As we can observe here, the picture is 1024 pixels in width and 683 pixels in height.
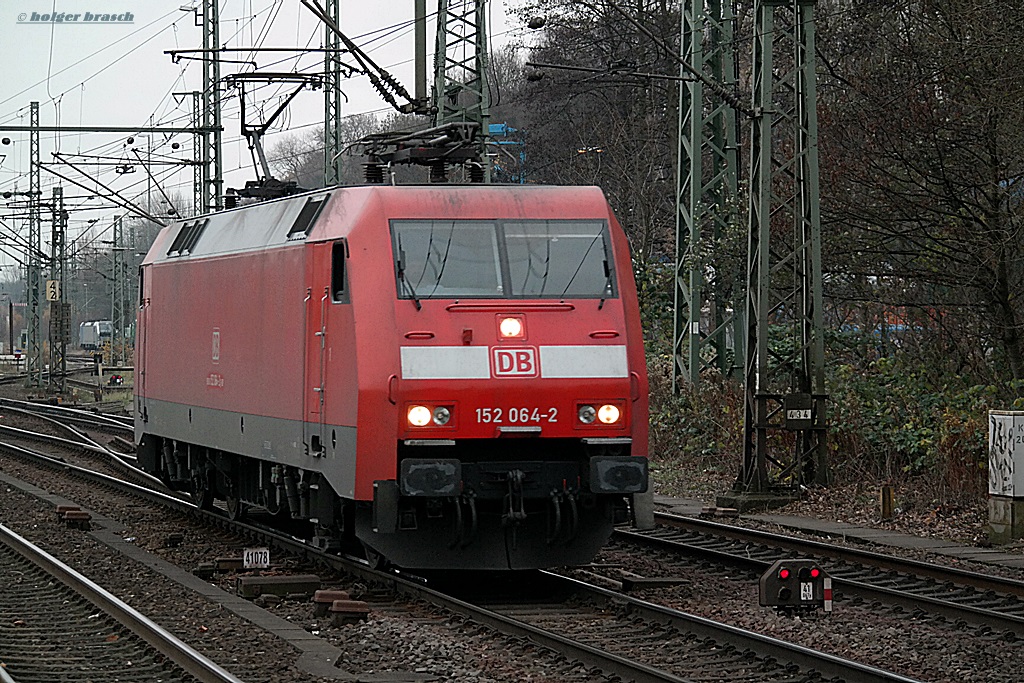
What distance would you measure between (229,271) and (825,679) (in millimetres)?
8322

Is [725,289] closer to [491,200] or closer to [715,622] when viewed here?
[491,200]

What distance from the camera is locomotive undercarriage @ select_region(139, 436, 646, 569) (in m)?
11.2

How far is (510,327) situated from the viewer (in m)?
11.6

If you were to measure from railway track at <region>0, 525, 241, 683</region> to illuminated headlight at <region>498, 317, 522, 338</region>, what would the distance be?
3.38 meters

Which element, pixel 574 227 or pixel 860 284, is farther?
pixel 860 284

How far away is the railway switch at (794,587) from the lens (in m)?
10.6

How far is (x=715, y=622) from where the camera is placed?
33.0 feet

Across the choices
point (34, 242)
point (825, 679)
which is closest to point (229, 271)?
point (825, 679)

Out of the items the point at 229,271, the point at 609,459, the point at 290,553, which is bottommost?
the point at 290,553

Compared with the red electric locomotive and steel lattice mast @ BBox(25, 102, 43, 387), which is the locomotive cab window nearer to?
the red electric locomotive

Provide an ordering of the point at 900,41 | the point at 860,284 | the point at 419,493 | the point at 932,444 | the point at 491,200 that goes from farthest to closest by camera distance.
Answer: the point at 860,284 → the point at 900,41 → the point at 932,444 → the point at 491,200 → the point at 419,493

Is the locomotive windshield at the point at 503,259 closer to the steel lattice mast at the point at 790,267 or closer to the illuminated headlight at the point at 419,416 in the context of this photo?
the illuminated headlight at the point at 419,416

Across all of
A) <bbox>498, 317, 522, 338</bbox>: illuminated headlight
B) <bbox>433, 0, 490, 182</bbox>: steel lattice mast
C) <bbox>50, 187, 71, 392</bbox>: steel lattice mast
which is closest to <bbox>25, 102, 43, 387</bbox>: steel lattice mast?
<bbox>50, 187, 71, 392</bbox>: steel lattice mast

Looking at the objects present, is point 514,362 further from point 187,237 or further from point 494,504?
point 187,237
